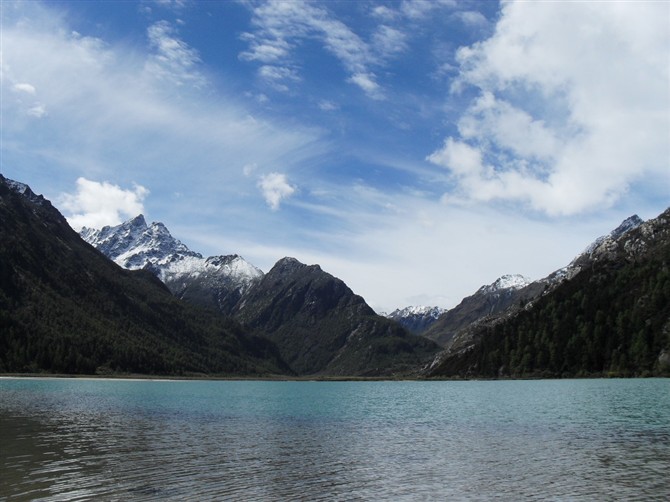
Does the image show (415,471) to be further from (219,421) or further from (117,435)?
(219,421)

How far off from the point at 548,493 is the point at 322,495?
47.1ft

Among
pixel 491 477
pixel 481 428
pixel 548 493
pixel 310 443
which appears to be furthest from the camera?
pixel 481 428

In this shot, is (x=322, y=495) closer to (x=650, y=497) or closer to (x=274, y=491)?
(x=274, y=491)

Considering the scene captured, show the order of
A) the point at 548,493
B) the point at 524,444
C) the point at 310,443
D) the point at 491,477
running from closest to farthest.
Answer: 1. the point at 548,493
2. the point at 491,477
3. the point at 524,444
4. the point at 310,443

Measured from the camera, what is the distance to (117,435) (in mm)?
63688

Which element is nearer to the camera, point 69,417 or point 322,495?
point 322,495

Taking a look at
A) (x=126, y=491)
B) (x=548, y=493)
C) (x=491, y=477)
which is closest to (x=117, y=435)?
(x=126, y=491)

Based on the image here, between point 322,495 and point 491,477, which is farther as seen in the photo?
point 491,477

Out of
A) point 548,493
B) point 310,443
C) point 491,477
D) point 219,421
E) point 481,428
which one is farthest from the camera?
point 219,421

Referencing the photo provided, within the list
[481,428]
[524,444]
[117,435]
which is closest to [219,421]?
[117,435]

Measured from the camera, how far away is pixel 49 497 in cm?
3459

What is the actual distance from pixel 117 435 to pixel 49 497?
30.4 meters

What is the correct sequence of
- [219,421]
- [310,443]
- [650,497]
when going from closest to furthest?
[650,497] → [310,443] → [219,421]

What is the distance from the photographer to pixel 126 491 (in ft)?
121
